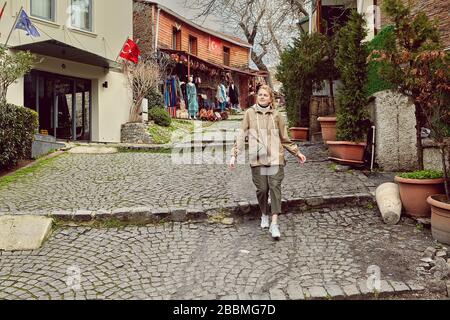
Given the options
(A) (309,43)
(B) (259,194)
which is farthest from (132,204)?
(A) (309,43)

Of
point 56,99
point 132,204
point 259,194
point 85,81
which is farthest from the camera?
point 85,81

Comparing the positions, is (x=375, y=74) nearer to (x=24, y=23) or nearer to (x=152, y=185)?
(x=152, y=185)

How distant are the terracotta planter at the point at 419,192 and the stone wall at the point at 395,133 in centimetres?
233

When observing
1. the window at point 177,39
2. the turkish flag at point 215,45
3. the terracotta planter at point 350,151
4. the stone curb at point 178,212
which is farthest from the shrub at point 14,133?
the turkish flag at point 215,45

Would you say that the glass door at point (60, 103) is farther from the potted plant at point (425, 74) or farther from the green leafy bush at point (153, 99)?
the potted plant at point (425, 74)

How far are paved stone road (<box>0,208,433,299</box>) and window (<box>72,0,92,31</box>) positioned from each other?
38.1 feet

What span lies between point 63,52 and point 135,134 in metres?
3.92

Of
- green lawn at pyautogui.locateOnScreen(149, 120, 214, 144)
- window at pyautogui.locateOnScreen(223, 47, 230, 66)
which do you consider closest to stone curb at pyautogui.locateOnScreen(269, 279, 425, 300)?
green lawn at pyautogui.locateOnScreen(149, 120, 214, 144)

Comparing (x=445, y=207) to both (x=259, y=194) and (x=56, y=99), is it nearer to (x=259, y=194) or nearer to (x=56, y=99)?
(x=259, y=194)

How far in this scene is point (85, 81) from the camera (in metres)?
15.0

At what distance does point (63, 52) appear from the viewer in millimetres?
12750

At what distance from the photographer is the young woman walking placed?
15.2ft

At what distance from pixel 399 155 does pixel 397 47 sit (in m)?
2.21

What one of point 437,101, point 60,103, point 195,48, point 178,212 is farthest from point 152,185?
point 195,48
